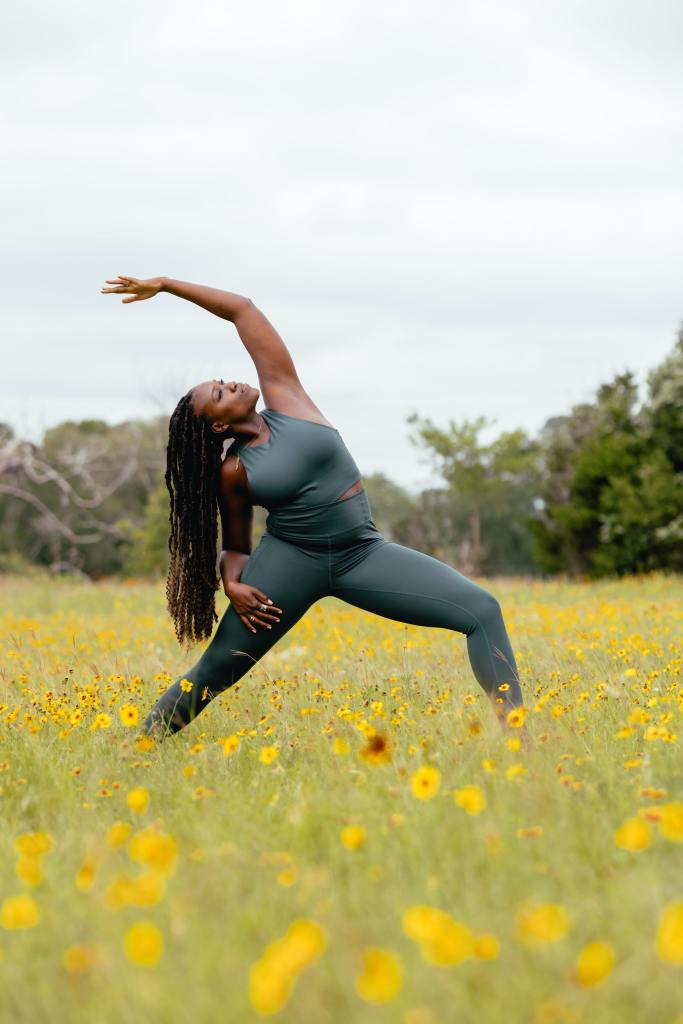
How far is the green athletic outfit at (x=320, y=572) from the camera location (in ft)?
13.9

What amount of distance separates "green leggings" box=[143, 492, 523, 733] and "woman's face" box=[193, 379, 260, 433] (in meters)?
0.46

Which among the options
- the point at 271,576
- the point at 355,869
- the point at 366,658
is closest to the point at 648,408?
the point at 366,658

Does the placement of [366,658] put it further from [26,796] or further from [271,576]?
[26,796]

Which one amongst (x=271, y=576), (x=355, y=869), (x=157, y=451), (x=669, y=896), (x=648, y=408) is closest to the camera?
(x=669, y=896)

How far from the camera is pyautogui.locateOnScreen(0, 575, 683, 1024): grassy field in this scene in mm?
1876

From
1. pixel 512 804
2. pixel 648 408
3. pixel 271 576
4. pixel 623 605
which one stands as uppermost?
pixel 648 408

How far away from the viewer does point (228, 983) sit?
1982mm

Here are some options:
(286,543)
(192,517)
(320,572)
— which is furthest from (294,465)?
(192,517)

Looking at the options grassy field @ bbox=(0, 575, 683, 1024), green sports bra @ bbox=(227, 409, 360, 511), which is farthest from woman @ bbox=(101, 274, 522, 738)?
grassy field @ bbox=(0, 575, 683, 1024)

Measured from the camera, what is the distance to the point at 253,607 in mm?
4285

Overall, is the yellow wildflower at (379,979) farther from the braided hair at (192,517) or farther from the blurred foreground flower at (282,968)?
the braided hair at (192,517)

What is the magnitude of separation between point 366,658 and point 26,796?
3327mm

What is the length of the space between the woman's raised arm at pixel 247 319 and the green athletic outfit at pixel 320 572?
0.18 m

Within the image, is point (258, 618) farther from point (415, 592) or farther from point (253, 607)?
point (415, 592)
